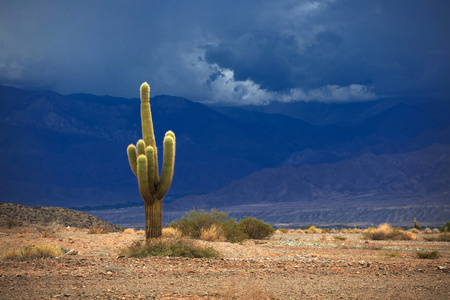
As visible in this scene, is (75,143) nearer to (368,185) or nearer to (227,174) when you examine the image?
(227,174)

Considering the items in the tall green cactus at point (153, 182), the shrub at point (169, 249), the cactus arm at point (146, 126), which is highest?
the cactus arm at point (146, 126)

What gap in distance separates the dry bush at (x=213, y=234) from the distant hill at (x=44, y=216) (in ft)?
55.4

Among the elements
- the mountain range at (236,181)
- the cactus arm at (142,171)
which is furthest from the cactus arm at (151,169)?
the mountain range at (236,181)

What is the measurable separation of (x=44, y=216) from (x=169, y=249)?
28.7 m

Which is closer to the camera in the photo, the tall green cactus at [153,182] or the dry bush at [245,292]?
A: the dry bush at [245,292]

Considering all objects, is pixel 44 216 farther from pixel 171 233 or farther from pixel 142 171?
pixel 142 171

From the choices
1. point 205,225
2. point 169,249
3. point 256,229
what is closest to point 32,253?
point 169,249

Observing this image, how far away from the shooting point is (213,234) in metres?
23.4

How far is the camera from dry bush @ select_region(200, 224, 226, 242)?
23289 mm

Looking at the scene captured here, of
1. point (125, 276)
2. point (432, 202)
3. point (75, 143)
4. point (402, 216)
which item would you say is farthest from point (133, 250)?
point (75, 143)

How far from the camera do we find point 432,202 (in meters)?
109

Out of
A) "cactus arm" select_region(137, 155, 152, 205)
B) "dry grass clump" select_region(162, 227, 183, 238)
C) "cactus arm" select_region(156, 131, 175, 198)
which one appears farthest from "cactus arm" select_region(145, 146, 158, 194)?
"dry grass clump" select_region(162, 227, 183, 238)

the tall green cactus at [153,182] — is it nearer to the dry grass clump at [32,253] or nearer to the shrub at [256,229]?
the dry grass clump at [32,253]

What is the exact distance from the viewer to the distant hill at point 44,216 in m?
39.5
